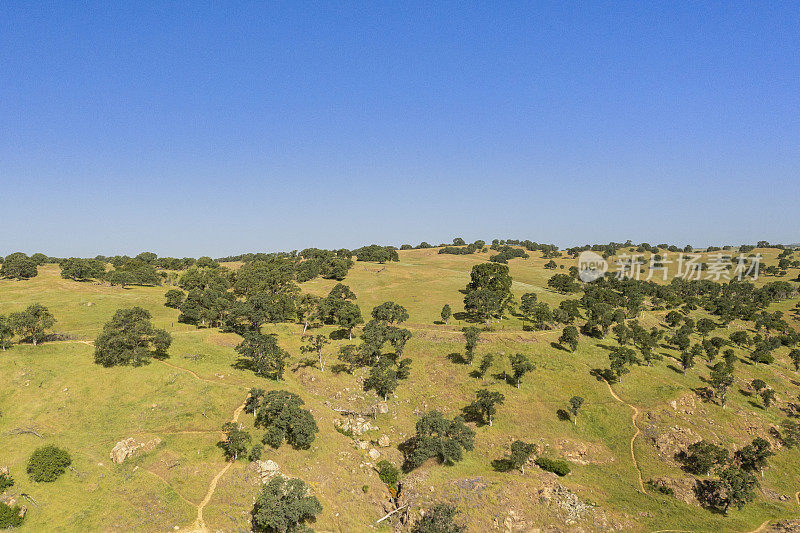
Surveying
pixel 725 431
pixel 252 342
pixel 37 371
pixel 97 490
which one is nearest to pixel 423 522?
pixel 97 490

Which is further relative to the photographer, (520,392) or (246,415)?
(520,392)

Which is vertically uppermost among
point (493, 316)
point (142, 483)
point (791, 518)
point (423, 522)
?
point (493, 316)

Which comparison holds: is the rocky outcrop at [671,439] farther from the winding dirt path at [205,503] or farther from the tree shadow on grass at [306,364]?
the winding dirt path at [205,503]

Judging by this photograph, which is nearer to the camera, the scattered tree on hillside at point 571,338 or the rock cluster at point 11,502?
the rock cluster at point 11,502

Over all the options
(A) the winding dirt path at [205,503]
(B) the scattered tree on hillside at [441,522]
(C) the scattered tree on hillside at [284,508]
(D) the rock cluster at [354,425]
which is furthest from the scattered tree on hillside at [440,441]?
(A) the winding dirt path at [205,503]

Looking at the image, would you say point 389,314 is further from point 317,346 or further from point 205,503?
point 205,503

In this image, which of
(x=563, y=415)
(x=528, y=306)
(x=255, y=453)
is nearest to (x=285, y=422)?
(x=255, y=453)

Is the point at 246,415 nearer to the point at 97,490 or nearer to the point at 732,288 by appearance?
the point at 97,490
